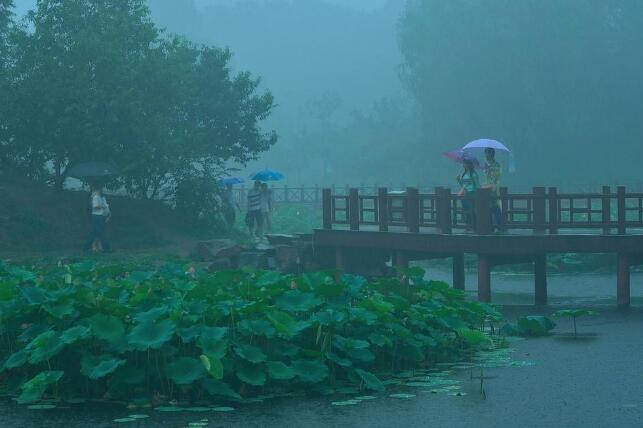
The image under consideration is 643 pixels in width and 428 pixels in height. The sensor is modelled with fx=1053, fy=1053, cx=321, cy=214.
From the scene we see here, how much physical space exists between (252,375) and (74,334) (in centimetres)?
148

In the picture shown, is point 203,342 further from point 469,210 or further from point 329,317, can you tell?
point 469,210

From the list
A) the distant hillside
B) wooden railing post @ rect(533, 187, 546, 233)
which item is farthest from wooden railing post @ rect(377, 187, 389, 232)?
the distant hillside

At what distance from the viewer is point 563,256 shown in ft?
84.0

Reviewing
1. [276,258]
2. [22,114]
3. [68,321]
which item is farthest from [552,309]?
[22,114]

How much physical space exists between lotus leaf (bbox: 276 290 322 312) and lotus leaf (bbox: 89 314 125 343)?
5.08ft

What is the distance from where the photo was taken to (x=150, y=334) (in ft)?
27.7

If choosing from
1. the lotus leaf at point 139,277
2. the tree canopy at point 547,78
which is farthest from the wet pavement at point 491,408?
the tree canopy at point 547,78

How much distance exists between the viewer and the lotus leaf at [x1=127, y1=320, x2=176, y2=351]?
8273 millimetres

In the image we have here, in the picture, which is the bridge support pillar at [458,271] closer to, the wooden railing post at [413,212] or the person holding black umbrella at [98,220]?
the wooden railing post at [413,212]

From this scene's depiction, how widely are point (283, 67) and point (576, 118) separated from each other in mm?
56643

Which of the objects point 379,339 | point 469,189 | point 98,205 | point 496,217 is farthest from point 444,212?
point 379,339

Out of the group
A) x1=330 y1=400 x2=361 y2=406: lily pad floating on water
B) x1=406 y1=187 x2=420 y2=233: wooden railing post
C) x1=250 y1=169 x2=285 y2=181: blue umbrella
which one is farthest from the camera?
x1=250 y1=169 x2=285 y2=181: blue umbrella

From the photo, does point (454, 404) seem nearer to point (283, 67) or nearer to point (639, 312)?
point (639, 312)

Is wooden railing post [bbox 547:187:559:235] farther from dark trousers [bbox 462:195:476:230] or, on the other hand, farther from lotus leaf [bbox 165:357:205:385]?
lotus leaf [bbox 165:357:205:385]
